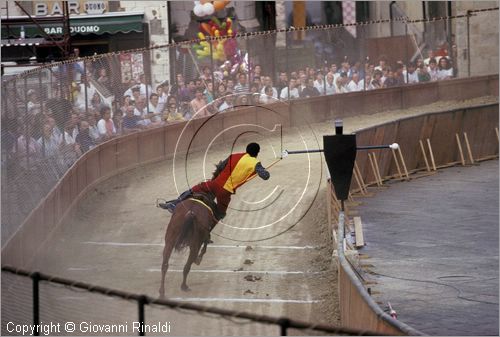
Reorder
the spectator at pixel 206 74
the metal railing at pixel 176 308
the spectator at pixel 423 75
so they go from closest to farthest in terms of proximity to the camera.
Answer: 1. the metal railing at pixel 176 308
2. the spectator at pixel 206 74
3. the spectator at pixel 423 75

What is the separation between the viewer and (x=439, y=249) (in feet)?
72.3

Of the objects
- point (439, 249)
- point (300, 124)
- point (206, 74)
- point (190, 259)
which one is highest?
point (206, 74)

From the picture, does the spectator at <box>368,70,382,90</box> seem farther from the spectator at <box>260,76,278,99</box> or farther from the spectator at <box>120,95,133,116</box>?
the spectator at <box>120,95,133,116</box>

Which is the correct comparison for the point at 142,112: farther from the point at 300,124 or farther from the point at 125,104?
the point at 300,124

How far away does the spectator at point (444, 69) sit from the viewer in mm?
37062

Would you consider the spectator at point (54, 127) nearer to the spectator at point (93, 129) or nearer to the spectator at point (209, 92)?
the spectator at point (93, 129)

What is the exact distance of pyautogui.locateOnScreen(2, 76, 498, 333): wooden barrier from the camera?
57.8ft

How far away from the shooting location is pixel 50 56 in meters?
29.1

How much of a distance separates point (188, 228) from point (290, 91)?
48.2 feet

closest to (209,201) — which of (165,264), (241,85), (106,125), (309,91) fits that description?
(165,264)

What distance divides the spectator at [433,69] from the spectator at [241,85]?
8.88 m

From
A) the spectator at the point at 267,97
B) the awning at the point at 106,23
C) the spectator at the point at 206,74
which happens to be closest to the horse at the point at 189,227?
the spectator at the point at 206,74

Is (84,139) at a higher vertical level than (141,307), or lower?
lower

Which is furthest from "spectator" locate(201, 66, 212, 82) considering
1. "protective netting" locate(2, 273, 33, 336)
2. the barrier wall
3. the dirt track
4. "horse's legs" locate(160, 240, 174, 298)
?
"protective netting" locate(2, 273, 33, 336)
